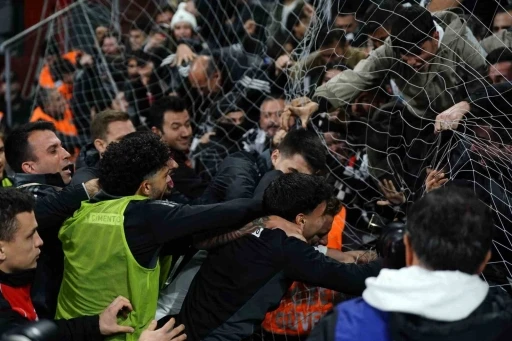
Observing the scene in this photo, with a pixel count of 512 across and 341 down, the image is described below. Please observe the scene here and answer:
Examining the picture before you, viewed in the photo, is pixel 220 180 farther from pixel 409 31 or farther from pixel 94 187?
pixel 409 31

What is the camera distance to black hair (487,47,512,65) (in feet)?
13.6

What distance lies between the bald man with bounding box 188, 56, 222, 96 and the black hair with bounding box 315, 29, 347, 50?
56.4 inches

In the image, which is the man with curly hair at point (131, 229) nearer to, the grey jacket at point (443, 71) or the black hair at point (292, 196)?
the black hair at point (292, 196)

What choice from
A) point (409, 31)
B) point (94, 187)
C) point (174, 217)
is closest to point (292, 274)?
point (174, 217)

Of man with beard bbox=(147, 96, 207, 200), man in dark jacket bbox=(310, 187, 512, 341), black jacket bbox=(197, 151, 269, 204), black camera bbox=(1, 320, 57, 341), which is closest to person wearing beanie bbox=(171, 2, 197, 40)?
man with beard bbox=(147, 96, 207, 200)

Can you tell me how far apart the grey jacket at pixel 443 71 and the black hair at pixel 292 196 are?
4.01 feet

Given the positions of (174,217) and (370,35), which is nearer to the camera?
(174,217)

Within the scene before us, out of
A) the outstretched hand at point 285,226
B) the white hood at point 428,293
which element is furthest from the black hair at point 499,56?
the white hood at point 428,293

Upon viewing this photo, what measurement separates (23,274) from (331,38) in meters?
2.44

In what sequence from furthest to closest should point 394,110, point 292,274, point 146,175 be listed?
1. point 394,110
2. point 146,175
3. point 292,274

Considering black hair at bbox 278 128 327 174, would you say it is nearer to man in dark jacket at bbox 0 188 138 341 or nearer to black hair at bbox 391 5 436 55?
black hair at bbox 391 5 436 55

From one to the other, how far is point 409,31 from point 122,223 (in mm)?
1777

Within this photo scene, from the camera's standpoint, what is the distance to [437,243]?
2.22 m

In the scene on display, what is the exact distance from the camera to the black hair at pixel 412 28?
13.9ft
